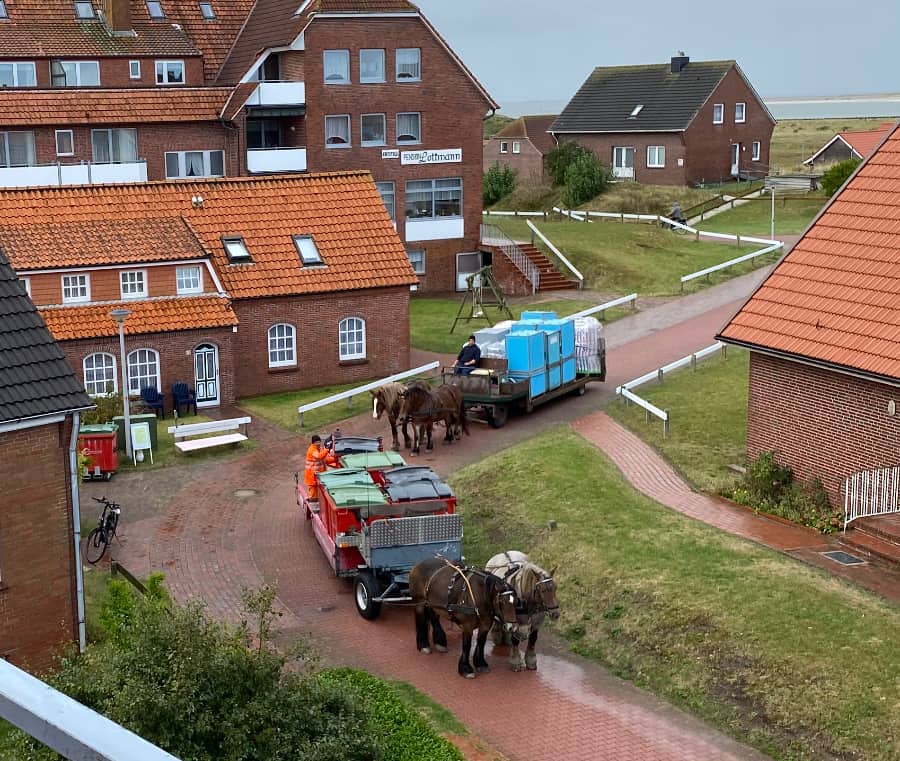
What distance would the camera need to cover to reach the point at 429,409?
29.2 metres

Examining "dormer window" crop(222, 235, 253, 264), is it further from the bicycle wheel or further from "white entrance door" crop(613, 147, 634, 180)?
"white entrance door" crop(613, 147, 634, 180)

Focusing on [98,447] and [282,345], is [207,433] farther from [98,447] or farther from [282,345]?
[282,345]

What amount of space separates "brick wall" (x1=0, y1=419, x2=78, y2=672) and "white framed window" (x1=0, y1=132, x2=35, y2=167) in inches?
1279

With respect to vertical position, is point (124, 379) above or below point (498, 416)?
above

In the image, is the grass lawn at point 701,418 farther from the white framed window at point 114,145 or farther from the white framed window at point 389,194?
the white framed window at point 114,145

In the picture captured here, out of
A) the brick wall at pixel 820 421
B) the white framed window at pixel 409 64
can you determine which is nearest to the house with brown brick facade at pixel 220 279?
the white framed window at pixel 409 64

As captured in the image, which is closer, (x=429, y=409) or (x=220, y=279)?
(x=429, y=409)

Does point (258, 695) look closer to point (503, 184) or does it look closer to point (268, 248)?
point (268, 248)

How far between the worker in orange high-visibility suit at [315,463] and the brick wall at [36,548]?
709 centimetres

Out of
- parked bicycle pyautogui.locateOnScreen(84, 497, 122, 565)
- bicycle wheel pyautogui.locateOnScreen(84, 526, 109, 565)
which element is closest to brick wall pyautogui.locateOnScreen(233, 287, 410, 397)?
parked bicycle pyautogui.locateOnScreen(84, 497, 122, 565)

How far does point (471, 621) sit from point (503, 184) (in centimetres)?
5878

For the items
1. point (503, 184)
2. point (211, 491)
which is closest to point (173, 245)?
point (211, 491)

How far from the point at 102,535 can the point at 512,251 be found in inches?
1163

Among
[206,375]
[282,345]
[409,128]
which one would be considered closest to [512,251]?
[409,128]
